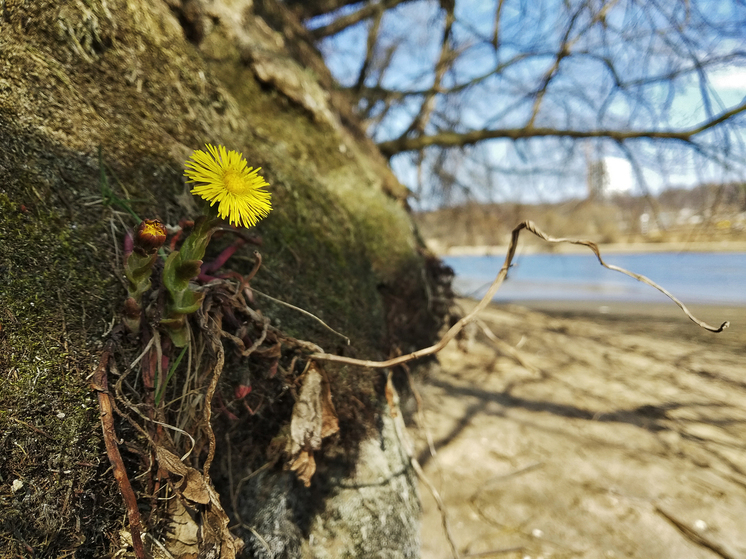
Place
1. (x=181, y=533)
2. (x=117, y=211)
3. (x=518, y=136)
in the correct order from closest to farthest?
1. (x=181, y=533)
2. (x=117, y=211)
3. (x=518, y=136)

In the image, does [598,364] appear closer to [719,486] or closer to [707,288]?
[719,486]

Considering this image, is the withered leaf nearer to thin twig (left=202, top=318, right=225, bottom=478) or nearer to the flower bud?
thin twig (left=202, top=318, right=225, bottom=478)

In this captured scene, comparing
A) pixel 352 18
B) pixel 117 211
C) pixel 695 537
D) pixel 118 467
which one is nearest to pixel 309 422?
pixel 118 467

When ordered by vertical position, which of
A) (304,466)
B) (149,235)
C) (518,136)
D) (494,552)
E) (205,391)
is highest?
(518,136)

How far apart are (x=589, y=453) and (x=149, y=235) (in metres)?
2.72

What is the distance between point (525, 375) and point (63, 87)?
382 centimetres

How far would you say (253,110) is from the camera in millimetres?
1644

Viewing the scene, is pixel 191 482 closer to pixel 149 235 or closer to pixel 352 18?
pixel 149 235

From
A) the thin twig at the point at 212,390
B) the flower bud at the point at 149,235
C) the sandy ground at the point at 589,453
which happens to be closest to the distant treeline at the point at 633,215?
the sandy ground at the point at 589,453

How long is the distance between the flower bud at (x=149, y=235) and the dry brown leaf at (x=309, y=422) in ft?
1.71

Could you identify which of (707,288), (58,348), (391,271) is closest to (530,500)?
(391,271)

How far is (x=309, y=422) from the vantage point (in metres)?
1.04

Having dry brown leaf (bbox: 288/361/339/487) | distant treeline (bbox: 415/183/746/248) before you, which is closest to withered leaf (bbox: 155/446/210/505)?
dry brown leaf (bbox: 288/361/339/487)

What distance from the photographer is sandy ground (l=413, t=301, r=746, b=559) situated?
5.77 feet
